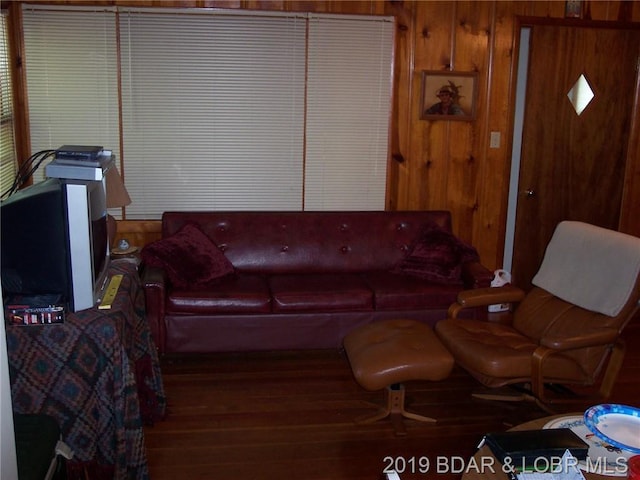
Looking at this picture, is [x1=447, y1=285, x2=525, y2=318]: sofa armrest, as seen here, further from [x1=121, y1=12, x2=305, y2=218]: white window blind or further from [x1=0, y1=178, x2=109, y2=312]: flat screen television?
[x1=0, y1=178, x2=109, y2=312]: flat screen television

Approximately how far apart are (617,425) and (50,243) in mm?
2171

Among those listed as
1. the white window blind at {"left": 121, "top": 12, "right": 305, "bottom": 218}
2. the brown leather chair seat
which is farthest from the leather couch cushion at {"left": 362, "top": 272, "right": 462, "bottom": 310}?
the white window blind at {"left": 121, "top": 12, "right": 305, "bottom": 218}

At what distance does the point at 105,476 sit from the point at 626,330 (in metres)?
3.78

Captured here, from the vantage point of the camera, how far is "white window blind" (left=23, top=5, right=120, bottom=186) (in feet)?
14.3

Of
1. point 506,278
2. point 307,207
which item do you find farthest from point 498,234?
point 307,207

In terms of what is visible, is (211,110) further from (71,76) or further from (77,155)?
(77,155)

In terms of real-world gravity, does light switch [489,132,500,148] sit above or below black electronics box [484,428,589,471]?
above

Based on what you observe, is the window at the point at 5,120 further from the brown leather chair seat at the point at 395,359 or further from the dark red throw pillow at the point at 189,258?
the brown leather chair seat at the point at 395,359

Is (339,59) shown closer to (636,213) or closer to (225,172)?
(225,172)

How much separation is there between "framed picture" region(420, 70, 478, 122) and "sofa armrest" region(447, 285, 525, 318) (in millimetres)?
1623

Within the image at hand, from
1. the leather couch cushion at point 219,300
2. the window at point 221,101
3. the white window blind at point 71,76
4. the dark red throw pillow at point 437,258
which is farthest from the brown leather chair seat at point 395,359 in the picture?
the white window blind at point 71,76

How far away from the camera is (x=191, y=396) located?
140 inches

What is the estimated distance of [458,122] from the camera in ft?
15.9

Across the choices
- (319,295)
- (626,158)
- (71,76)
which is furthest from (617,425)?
(71,76)
